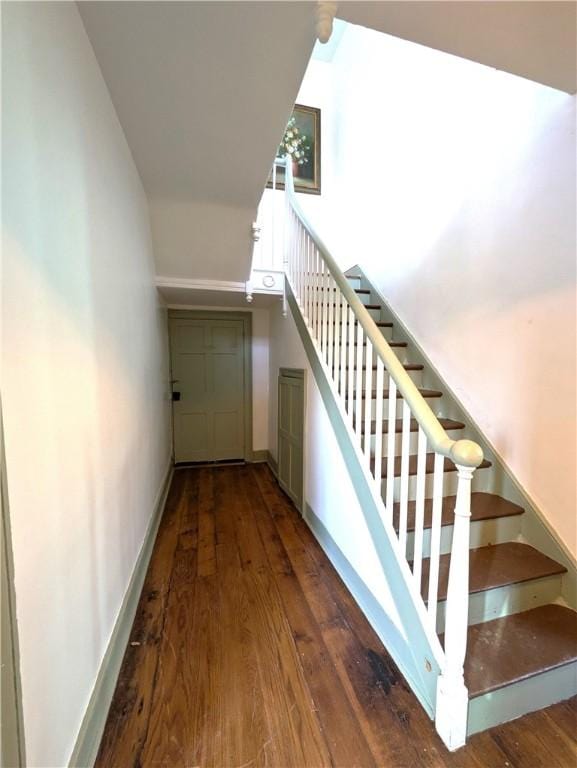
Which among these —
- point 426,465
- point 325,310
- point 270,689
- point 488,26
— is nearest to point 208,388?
point 325,310

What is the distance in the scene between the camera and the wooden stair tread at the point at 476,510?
1592 mm

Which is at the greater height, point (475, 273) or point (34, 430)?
point (475, 273)

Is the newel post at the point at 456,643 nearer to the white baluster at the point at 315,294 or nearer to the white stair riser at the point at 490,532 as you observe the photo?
the white stair riser at the point at 490,532

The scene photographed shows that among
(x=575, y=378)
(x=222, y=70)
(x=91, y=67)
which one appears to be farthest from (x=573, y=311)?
(x=91, y=67)

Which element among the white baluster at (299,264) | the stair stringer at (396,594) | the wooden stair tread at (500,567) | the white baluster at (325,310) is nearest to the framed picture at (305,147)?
the white baluster at (299,264)

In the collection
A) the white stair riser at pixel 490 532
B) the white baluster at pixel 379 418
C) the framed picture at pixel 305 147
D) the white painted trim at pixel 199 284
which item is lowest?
the white stair riser at pixel 490 532

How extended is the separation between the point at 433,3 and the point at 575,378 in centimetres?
154

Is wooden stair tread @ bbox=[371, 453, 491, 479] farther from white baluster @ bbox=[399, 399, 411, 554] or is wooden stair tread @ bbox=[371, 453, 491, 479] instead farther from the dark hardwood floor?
the dark hardwood floor

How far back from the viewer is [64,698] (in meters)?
0.92

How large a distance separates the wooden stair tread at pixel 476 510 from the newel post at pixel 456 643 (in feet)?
1.44

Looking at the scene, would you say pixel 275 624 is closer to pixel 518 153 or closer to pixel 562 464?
pixel 562 464

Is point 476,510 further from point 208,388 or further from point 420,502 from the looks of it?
point 208,388

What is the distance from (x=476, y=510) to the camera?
5.66 feet

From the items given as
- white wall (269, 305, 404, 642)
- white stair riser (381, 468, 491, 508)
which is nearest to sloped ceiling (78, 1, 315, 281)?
white wall (269, 305, 404, 642)
